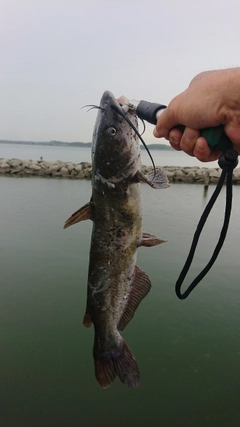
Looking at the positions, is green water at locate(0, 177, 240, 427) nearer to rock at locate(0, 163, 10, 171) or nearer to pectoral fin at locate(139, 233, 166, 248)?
pectoral fin at locate(139, 233, 166, 248)

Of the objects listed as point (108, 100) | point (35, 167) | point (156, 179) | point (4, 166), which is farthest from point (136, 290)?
point (4, 166)

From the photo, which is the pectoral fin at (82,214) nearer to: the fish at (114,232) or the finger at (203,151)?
the fish at (114,232)

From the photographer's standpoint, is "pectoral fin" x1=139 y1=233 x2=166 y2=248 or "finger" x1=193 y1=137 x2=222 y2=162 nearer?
"finger" x1=193 y1=137 x2=222 y2=162

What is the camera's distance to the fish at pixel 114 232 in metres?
2.08

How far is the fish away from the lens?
A: 2076 mm

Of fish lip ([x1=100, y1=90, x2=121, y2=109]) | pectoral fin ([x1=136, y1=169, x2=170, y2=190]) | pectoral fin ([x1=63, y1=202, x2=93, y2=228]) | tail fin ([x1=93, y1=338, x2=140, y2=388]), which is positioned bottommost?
tail fin ([x1=93, y1=338, x2=140, y2=388])

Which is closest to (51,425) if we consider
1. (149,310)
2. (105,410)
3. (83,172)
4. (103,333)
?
(105,410)

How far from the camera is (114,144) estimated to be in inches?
81.7

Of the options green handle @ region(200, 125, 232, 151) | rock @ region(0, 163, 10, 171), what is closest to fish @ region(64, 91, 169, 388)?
green handle @ region(200, 125, 232, 151)

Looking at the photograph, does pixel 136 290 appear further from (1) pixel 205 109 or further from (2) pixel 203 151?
(1) pixel 205 109

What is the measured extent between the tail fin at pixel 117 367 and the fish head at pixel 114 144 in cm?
118

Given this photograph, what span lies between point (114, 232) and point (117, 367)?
3.02ft

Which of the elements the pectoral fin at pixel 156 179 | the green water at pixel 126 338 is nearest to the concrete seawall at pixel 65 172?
the green water at pixel 126 338

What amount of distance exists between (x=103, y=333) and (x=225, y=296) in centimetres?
397
